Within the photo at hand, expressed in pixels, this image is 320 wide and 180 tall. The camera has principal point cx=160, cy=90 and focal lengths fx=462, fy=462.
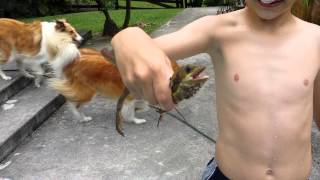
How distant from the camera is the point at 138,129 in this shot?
428 cm

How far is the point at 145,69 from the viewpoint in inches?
39.0

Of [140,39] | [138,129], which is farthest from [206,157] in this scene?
[140,39]

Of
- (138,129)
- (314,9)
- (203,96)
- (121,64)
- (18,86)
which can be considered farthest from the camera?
(18,86)

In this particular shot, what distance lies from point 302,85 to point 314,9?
261 centimetres

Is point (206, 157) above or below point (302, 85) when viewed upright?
below

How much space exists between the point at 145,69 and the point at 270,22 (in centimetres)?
75

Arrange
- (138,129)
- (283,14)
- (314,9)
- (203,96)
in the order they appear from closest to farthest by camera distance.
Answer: (283,14) < (314,9) < (138,129) < (203,96)

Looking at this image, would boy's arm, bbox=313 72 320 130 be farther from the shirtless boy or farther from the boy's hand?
the boy's hand

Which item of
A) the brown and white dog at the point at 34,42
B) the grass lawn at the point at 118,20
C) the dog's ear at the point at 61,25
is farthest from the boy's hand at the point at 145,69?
the grass lawn at the point at 118,20

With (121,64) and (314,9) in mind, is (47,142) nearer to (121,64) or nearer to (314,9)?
(314,9)

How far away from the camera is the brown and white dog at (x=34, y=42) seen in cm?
486

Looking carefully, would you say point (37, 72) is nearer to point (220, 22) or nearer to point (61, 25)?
point (61, 25)

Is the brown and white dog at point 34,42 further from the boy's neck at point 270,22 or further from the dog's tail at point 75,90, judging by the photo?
the boy's neck at point 270,22

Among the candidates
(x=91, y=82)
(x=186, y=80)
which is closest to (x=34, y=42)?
(x=91, y=82)
